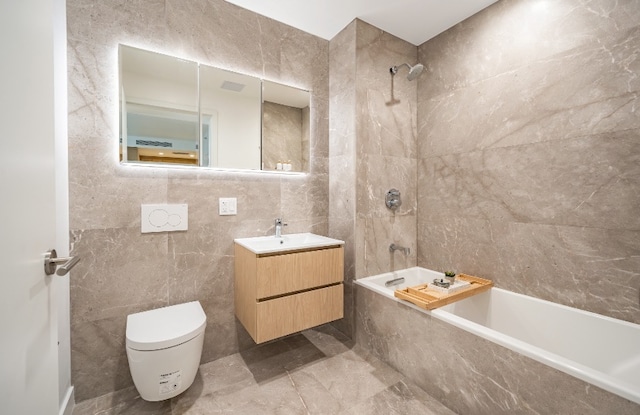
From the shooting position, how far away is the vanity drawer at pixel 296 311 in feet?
5.20

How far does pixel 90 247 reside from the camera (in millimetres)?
1497

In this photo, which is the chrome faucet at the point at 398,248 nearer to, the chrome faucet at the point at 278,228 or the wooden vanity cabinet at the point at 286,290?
the wooden vanity cabinet at the point at 286,290

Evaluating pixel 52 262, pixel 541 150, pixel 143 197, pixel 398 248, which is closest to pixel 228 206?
pixel 143 197

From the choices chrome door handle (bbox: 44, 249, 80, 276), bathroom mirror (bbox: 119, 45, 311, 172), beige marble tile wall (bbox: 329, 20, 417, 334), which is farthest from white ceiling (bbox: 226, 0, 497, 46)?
chrome door handle (bbox: 44, 249, 80, 276)

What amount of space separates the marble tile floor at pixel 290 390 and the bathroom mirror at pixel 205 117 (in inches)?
54.4

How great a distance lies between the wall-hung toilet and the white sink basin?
53 cm

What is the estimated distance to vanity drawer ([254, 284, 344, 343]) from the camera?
1586mm

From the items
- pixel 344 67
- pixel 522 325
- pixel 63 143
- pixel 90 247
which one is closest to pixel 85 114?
pixel 63 143

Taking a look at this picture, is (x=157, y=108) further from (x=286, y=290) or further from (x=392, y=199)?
(x=392, y=199)

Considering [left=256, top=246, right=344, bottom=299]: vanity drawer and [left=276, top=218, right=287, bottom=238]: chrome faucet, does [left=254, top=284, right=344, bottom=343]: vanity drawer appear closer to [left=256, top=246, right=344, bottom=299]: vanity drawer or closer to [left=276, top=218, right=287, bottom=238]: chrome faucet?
[left=256, top=246, right=344, bottom=299]: vanity drawer

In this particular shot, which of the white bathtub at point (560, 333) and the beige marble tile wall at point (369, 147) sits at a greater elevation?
the beige marble tile wall at point (369, 147)

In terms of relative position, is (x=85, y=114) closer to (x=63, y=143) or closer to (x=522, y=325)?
(x=63, y=143)

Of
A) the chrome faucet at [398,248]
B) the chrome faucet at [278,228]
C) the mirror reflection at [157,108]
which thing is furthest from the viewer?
the chrome faucet at [398,248]

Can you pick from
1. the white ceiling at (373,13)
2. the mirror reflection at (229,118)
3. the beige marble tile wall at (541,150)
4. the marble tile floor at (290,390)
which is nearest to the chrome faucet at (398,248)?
the beige marble tile wall at (541,150)
